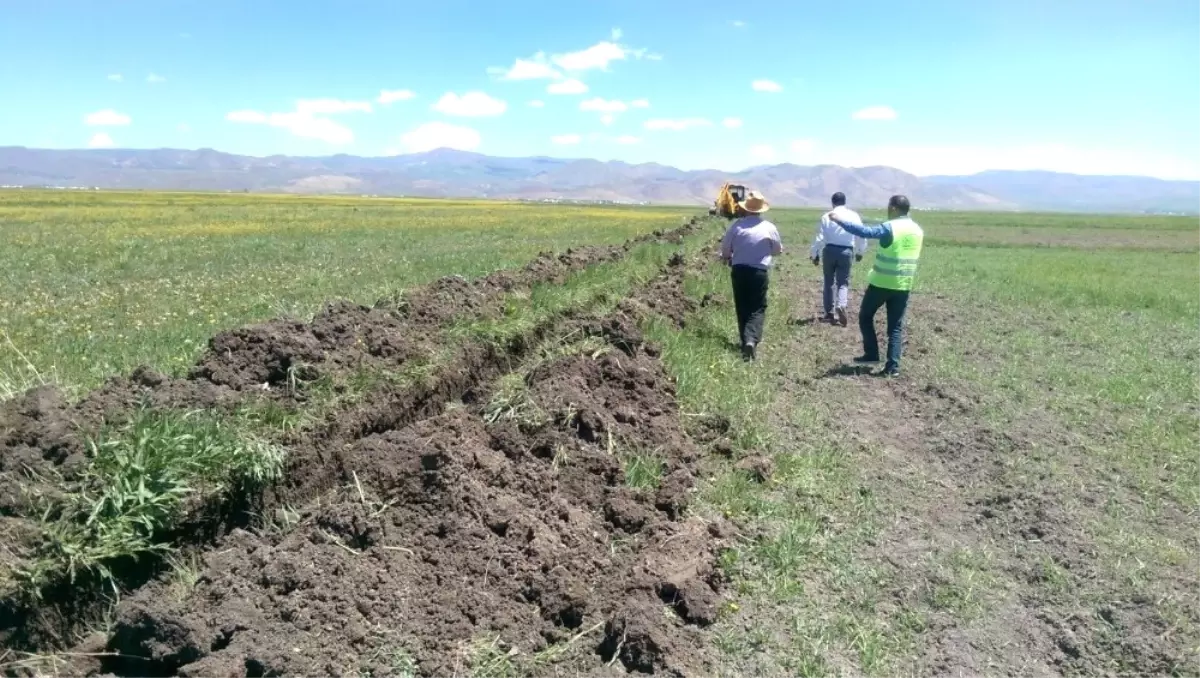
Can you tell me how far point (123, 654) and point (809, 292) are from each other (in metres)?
14.8

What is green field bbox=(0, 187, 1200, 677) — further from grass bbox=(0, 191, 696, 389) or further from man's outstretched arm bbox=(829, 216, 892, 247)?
man's outstretched arm bbox=(829, 216, 892, 247)

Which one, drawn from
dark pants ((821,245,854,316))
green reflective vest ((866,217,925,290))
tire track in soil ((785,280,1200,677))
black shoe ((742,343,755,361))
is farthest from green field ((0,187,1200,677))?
green reflective vest ((866,217,925,290))

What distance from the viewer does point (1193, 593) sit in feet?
15.2

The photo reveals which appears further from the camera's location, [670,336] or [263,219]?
[263,219]

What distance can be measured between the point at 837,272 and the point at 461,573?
32.4 ft

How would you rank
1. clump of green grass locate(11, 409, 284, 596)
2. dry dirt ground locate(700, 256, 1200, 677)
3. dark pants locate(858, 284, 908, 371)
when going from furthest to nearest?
dark pants locate(858, 284, 908, 371), dry dirt ground locate(700, 256, 1200, 677), clump of green grass locate(11, 409, 284, 596)

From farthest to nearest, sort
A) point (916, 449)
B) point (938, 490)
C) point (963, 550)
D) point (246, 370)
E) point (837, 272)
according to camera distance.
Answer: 1. point (837, 272)
2. point (916, 449)
3. point (938, 490)
4. point (246, 370)
5. point (963, 550)

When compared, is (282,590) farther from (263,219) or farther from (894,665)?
(263,219)

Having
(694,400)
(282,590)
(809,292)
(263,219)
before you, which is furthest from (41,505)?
(263,219)

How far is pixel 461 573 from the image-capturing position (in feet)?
13.6

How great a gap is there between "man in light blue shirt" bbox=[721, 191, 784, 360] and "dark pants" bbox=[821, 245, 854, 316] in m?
2.69

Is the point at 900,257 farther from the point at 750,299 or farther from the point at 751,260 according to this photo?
the point at 750,299

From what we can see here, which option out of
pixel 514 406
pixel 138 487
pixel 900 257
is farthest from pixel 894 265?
pixel 138 487

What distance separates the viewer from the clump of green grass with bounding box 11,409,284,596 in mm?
3795
